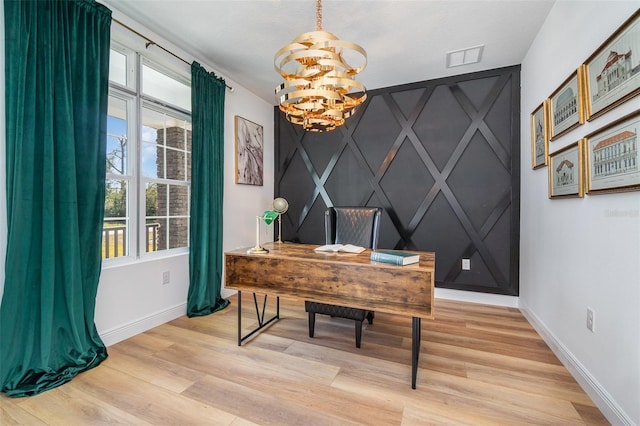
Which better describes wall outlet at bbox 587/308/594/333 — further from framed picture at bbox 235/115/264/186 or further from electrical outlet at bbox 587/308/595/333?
framed picture at bbox 235/115/264/186

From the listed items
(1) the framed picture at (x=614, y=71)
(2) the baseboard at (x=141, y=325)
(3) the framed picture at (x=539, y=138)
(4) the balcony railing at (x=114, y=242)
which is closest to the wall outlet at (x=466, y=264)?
(3) the framed picture at (x=539, y=138)

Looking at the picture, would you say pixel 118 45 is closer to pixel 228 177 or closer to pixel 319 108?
pixel 228 177

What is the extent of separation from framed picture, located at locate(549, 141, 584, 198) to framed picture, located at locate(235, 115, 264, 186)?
3.09m

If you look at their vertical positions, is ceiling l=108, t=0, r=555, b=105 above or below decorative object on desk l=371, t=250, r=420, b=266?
above

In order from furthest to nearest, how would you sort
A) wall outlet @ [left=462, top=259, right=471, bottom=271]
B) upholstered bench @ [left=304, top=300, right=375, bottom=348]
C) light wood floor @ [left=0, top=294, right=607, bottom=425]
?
wall outlet @ [left=462, top=259, right=471, bottom=271] → upholstered bench @ [left=304, top=300, right=375, bottom=348] → light wood floor @ [left=0, top=294, right=607, bottom=425]

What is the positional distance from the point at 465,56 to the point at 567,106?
4.22 ft

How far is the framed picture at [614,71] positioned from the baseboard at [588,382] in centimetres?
147

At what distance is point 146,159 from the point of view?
2541 mm

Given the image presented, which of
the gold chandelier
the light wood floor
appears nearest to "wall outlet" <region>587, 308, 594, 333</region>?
the light wood floor

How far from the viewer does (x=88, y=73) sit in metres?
1.96

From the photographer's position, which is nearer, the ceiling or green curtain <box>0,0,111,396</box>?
green curtain <box>0,0,111,396</box>

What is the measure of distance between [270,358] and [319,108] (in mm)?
1756

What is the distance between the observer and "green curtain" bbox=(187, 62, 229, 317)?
2.80 m

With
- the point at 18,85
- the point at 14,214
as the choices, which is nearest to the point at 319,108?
the point at 18,85
